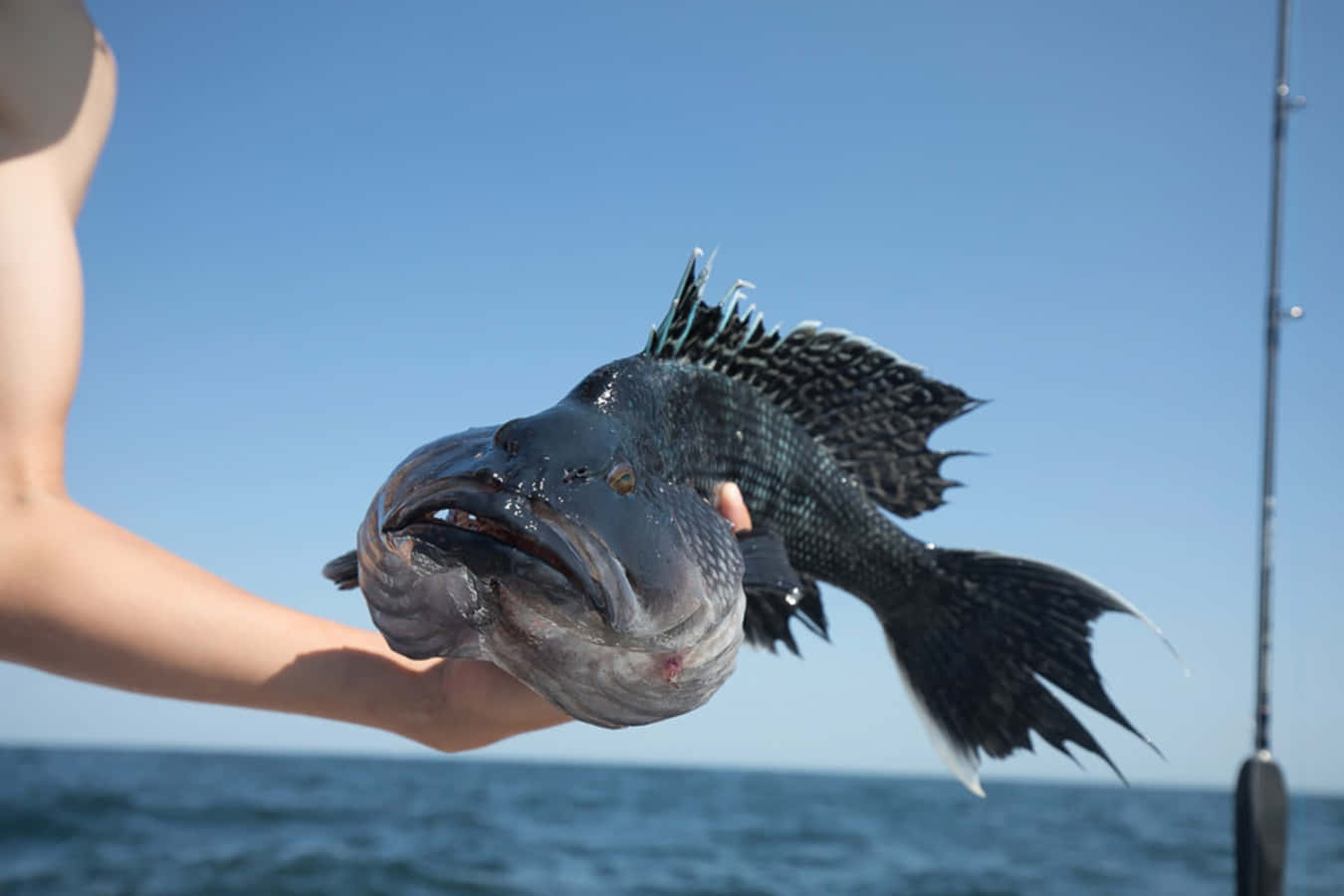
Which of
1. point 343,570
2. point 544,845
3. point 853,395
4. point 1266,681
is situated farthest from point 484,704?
point 544,845

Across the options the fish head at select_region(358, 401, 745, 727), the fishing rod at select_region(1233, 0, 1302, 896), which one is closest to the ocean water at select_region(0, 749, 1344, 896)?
the fishing rod at select_region(1233, 0, 1302, 896)

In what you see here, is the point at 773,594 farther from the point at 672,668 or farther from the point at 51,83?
the point at 51,83

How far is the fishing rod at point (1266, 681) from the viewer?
3.38 metres

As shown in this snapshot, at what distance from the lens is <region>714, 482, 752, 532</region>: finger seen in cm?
204

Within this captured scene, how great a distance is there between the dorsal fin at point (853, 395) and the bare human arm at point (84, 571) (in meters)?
0.39

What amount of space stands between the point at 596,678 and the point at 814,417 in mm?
1232

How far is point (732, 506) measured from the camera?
205cm

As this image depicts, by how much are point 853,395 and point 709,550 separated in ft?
3.67

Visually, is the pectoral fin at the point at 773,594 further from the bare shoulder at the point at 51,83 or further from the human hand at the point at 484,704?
the bare shoulder at the point at 51,83

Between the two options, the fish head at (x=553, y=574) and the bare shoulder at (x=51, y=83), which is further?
the bare shoulder at (x=51, y=83)

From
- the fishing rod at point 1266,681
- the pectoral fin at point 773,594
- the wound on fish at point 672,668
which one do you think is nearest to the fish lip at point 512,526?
the wound on fish at point 672,668

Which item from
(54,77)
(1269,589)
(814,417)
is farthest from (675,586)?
(1269,589)

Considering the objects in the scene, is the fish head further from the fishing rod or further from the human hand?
the fishing rod

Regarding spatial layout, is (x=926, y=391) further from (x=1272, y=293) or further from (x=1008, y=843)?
(x=1008, y=843)
